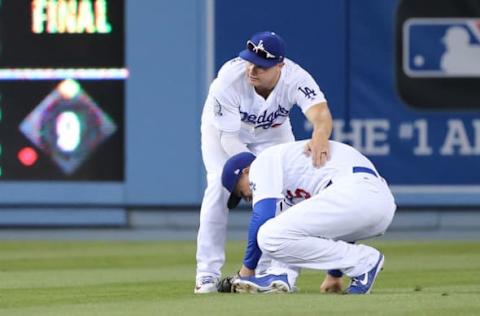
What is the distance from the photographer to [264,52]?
909 centimetres

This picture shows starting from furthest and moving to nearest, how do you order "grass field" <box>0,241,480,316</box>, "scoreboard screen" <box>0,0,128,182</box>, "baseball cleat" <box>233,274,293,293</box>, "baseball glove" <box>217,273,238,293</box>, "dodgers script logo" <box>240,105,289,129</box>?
"scoreboard screen" <box>0,0,128,182</box>, "dodgers script logo" <box>240,105,289,129</box>, "baseball glove" <box>217,273,238,293</box>, "baseball cleat" <box>233,274,293,293</box>, "grass field" <box>0,241,480,316</box>

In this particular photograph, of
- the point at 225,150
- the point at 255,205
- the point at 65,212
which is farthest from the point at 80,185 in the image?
the point at 255,205

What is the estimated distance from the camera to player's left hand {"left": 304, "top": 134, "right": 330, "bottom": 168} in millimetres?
8562

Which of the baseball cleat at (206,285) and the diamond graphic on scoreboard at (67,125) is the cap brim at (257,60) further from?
the diamond graphic on scoreboard at (67,125)

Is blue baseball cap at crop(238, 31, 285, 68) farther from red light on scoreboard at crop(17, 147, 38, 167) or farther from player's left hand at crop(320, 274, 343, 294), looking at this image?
red light on scoreboard at crop(17, 147, 38, 167)

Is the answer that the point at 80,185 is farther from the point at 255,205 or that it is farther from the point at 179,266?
the point at 255,205

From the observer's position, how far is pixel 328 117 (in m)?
9.31

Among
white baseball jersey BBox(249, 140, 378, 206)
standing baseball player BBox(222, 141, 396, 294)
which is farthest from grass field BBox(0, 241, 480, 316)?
white baseball jersey BBox(249, 140, 378, 206)

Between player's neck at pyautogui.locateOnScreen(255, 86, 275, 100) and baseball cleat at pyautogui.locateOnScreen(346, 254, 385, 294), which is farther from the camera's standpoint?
player's neck at pyautogui.locateOnScreen(255, 86, 275, 100)

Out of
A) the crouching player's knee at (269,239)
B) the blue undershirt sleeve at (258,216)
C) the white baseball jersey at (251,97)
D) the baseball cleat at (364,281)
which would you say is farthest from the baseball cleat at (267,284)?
the white baseball jersey at (251,97)

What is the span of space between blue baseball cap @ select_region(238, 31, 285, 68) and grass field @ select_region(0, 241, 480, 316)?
133 centimetres

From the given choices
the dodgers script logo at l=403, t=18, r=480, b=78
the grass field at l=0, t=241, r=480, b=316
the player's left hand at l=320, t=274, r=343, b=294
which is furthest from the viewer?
the dodgers script logo at l=403, t=18, r=480, b=78

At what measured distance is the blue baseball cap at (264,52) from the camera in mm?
9078

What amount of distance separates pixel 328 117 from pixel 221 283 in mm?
1148
